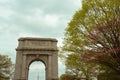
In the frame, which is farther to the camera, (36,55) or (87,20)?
(36,55)

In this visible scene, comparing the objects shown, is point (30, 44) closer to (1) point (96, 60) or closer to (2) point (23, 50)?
(2) point (23, 50)

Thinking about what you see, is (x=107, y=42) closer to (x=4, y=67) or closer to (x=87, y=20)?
(x=87, y=20)

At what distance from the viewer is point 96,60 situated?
16094 millimetres

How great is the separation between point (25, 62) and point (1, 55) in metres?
8.78

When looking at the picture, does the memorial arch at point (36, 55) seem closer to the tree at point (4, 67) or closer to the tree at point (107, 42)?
the tree at point (4, 67)

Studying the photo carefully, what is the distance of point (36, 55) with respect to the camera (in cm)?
3594

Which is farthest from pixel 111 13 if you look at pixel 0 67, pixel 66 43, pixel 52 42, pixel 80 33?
pixel 0 67

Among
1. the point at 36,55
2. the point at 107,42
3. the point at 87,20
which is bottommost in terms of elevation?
the point at 107,42

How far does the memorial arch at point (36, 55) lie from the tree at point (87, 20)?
16420 mm

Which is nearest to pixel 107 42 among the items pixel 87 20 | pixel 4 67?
pixel 87 20

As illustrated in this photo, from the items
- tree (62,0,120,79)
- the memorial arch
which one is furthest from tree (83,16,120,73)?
the memorial arch

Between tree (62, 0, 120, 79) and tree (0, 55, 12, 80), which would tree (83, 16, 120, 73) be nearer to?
tree (62, 0, 120, 79)

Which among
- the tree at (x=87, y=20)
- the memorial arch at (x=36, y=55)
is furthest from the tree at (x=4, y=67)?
the tree at (x=87, y=20)

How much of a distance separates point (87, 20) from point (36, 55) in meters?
20.1
